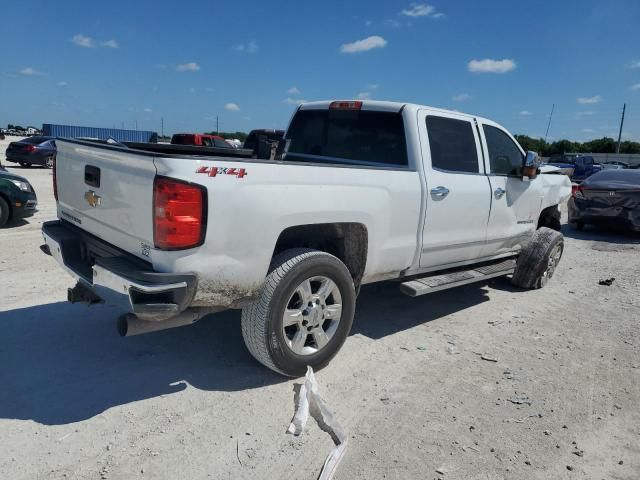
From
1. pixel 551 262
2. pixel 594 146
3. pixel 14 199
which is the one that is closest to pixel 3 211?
pixel 14 199

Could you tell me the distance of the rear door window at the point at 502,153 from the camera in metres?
5.34

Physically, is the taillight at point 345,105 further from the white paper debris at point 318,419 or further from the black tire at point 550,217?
the black tire at point 550,217

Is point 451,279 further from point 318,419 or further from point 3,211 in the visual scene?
point 3,211

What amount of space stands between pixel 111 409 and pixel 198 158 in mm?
1655

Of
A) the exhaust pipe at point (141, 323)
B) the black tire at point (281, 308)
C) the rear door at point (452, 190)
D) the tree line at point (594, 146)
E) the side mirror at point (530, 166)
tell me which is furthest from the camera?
the tree line at point (594, 146)

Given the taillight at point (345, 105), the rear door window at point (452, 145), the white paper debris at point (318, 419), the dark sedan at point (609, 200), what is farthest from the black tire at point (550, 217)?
the white paper debris at point (318, 419)

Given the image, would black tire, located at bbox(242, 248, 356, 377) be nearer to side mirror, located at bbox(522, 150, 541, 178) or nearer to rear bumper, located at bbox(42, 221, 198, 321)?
rear bumper, located at bbox(42, 221, 198, 321)

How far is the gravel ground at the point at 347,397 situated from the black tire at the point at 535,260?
0.87m

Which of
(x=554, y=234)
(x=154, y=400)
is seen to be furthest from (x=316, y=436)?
(x=554, y=234)

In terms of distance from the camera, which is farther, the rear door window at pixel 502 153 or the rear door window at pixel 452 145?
the rear door window at pixel 502 153

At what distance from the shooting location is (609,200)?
34.1 feet

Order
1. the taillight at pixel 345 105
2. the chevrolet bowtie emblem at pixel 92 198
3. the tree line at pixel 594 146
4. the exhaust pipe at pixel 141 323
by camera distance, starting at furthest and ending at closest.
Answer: the tree line at pixel 594 146 < the taillight at pixel 345 105 < the chevrolet bowtie emblem at pixel 92 198 < the exhaust pipe at pixel 141 323

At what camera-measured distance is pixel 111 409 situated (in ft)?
10.3

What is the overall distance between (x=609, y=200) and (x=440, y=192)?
7.79m
